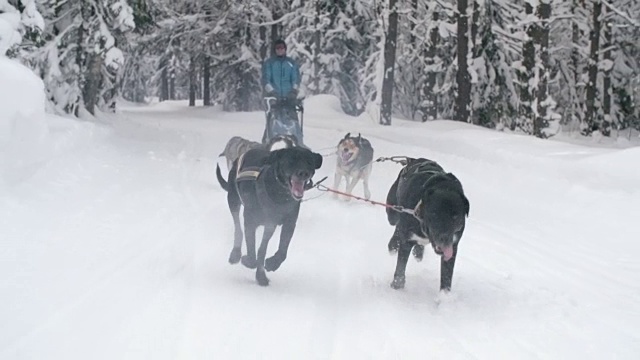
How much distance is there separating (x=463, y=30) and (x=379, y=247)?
1608cm

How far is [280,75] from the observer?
36.4 feet

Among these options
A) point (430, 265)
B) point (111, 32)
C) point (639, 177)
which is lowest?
point (430, 265)

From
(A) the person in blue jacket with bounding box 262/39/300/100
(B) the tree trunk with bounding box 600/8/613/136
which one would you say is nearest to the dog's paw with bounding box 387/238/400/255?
(A) the person in blue jacket with bounding box 262/39/300/100

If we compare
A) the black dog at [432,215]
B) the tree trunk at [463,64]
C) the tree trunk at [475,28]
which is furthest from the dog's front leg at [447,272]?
the tree trunk at [475,28]

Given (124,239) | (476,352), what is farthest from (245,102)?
(476,352)

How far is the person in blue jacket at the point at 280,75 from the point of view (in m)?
10.9

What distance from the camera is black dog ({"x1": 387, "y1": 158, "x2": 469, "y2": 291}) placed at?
488cm

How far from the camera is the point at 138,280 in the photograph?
17.0 feet

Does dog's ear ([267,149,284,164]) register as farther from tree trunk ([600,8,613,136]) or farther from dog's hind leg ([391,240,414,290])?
tree trunk ([600,8,613,136])

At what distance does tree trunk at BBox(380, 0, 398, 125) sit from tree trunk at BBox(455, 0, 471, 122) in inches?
85.0

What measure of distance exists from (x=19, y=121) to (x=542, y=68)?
12.3 metres

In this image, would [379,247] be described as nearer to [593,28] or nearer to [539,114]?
[539,114]

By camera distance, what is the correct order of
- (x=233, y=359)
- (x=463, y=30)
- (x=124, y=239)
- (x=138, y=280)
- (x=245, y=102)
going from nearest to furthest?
(x=233, y=359)
(x=138, y=280)
(x=124, y=239)
(x=463, y=30)
(x=245, y=102)

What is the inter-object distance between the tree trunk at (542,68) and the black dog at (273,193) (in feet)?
38.1
